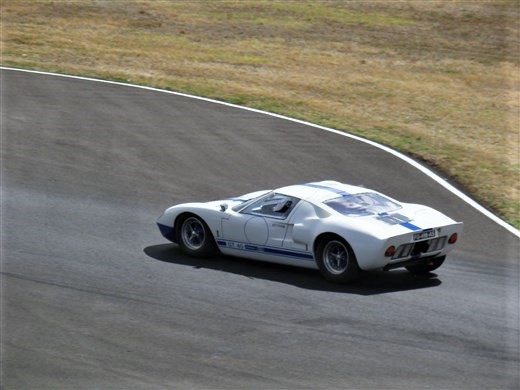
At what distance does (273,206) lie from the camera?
14055 millimetres

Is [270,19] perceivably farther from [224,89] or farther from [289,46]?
[224,89]

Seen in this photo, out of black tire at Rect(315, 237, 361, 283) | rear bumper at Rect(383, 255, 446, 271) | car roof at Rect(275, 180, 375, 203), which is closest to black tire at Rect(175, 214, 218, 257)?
car roof at Rect(275, 180, 375, 203)

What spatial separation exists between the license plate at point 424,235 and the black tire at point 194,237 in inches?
121

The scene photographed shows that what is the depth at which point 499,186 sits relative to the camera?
64.1ft

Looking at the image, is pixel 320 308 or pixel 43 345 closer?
pixel 43 345

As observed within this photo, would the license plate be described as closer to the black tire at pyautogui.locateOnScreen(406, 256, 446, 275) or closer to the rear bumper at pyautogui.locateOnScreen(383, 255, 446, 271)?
the rear bumper at pyautogui.locateOnScreen(383, 255, 446, 271)

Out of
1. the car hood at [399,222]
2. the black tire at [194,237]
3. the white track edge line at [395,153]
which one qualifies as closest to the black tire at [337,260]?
the car hood at [399,222]

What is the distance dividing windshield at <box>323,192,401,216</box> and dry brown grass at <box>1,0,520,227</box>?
426 cm

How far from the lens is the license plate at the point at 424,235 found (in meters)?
13.1

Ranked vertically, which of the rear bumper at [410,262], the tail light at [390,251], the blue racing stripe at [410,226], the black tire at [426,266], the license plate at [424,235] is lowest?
the black tire at [426,266]

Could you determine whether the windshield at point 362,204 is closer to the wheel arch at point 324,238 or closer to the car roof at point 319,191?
the car roof at point 319,191

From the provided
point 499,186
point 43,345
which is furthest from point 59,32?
point 43,345

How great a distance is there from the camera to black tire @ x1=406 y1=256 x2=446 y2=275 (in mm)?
13742

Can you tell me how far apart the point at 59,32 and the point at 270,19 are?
9.24 meters
